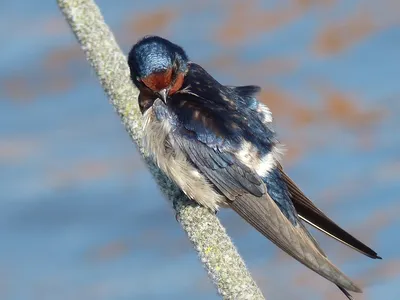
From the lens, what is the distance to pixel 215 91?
2502 mm

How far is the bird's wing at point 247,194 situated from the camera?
7.61 feet

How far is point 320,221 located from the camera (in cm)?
234

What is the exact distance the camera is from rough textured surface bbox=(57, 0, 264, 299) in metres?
1.79

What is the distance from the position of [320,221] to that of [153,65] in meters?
0.52

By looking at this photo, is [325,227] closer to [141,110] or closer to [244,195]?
[244,195]

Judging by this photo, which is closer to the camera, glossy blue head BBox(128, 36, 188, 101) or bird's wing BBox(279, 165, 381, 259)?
bird's wing BBox(279, 165, 381, 259)

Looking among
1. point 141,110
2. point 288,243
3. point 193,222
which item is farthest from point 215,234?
point 141,110

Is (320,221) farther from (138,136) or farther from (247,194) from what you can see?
(138,136)

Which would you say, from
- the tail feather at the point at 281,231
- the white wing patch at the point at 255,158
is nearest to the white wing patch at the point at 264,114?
the white wing patch at the point at 255,158

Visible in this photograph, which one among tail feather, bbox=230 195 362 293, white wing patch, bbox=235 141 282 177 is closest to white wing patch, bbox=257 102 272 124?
white wing patch, bbox=235 141 282 177

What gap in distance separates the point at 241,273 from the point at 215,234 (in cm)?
19

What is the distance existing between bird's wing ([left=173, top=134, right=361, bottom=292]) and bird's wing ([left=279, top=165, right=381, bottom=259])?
4 cm

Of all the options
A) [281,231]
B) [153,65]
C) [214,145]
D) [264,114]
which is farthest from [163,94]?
[281,231]

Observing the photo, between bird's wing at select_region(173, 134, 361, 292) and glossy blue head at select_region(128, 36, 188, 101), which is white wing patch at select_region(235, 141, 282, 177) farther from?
glossy blue head at select_region(128, 36, 188, 101)
